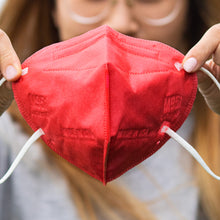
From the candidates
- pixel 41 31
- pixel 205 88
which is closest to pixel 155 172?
pixel 205 88

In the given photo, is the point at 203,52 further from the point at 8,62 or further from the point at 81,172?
the point at 81,172

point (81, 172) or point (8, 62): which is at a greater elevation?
point (8, 62)

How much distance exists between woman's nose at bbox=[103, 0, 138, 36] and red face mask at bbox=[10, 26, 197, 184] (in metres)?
0.25

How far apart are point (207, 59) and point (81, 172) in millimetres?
446

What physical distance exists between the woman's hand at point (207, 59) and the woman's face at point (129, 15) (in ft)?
0.66

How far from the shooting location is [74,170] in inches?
34.4

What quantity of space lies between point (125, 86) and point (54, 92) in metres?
0.09

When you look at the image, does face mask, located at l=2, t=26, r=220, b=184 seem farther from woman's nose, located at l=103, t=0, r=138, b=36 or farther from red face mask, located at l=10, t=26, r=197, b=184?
woman's nose, located at l=103, t=0, r=138, b=36

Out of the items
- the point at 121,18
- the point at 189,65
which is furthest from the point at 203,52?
the point at 121,18

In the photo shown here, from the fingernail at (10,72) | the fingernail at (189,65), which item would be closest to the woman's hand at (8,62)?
the fingernail at (10,72)

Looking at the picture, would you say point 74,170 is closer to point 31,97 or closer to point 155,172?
point 155,172

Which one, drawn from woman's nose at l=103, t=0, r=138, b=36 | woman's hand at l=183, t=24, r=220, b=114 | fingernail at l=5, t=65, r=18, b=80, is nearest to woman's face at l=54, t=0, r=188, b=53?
woman's nose at l=103, t=0, r=138, b=36

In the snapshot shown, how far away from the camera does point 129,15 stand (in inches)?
29.5

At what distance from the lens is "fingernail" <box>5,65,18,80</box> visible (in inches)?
19.1
